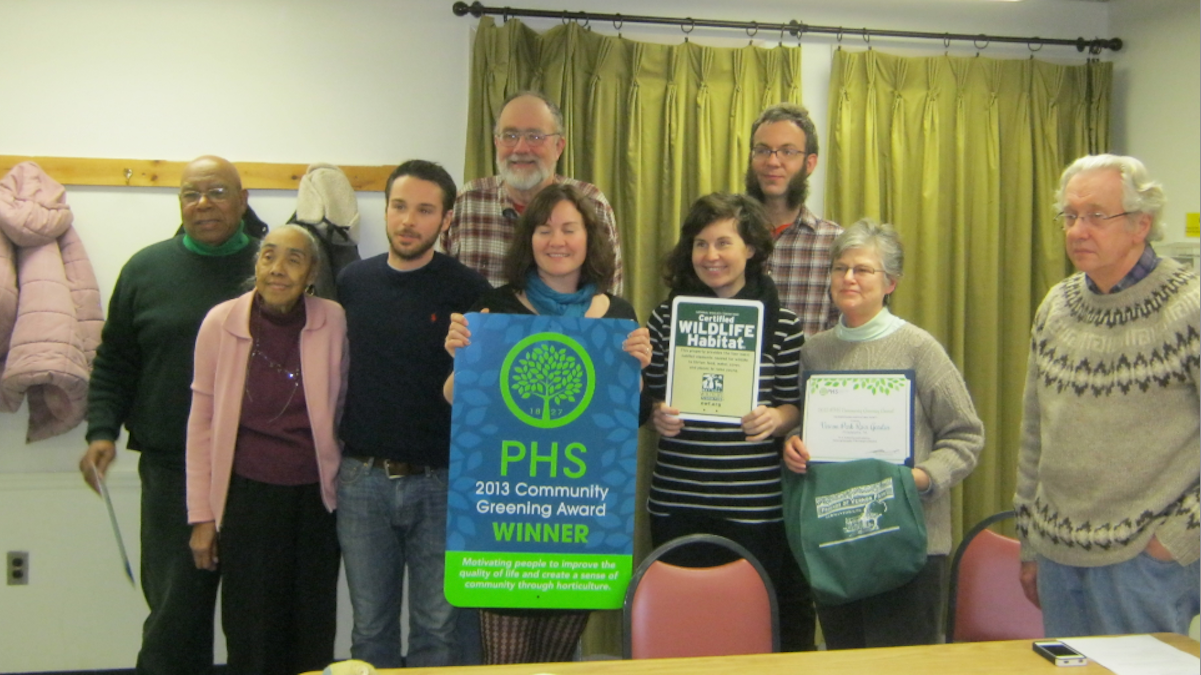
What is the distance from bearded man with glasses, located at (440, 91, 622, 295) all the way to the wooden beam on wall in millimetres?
832

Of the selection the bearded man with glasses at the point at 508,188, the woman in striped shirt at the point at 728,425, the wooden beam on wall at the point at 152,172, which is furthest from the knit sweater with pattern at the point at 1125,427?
the wooden beam on wall at the point at 152,172

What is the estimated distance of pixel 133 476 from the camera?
3.43m

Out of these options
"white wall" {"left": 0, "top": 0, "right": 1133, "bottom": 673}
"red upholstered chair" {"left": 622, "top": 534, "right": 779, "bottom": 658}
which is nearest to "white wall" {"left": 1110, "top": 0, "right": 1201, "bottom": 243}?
"white wall" {"left": 0, "top": 0, "right": 1133, "bottom": 673}

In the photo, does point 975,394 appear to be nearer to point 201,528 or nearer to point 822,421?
point 822,421

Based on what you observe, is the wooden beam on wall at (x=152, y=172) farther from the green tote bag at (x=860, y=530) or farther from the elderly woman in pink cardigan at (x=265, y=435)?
the green tote bag at (x=860, y=530)

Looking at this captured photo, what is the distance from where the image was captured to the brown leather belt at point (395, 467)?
2.37 m

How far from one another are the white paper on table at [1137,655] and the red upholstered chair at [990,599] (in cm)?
49

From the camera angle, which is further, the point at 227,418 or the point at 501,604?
the point at 227,418

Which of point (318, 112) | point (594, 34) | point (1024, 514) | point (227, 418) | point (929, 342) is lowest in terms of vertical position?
point (1024, 514)

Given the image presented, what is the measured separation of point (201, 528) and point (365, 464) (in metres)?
0.56

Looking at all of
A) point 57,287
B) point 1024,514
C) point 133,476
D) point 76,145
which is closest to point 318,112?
point 76,145

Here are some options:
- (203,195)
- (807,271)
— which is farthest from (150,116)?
(807,271)

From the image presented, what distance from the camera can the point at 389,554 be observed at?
242cm

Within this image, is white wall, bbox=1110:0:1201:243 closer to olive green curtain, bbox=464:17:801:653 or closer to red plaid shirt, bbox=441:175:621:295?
olive green curtain, bbox=464:17:801:653
